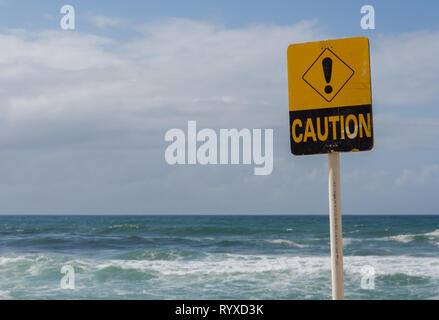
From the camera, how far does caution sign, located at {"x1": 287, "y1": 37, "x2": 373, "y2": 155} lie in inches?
66.6

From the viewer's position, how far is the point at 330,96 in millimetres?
1722

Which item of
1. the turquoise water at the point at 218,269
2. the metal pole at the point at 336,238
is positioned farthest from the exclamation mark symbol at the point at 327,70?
the turquoise water at the point at 218,269

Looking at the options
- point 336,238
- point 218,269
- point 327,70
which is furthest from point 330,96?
point 218,269

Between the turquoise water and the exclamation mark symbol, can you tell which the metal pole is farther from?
the turquoise water

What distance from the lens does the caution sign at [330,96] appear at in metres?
1.69

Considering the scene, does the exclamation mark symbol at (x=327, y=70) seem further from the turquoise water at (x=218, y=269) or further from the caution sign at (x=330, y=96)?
the turquoise water at (x=218, y=269)

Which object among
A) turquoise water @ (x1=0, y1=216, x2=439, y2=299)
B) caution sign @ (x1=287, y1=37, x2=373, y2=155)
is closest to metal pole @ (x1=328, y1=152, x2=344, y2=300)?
caution sign @ (x1=287, y1=37, x2=373, y2=155)

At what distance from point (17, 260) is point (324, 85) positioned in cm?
1589

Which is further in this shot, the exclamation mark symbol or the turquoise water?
the turquoise water

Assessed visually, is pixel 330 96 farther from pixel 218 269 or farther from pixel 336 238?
pixel 218 269
